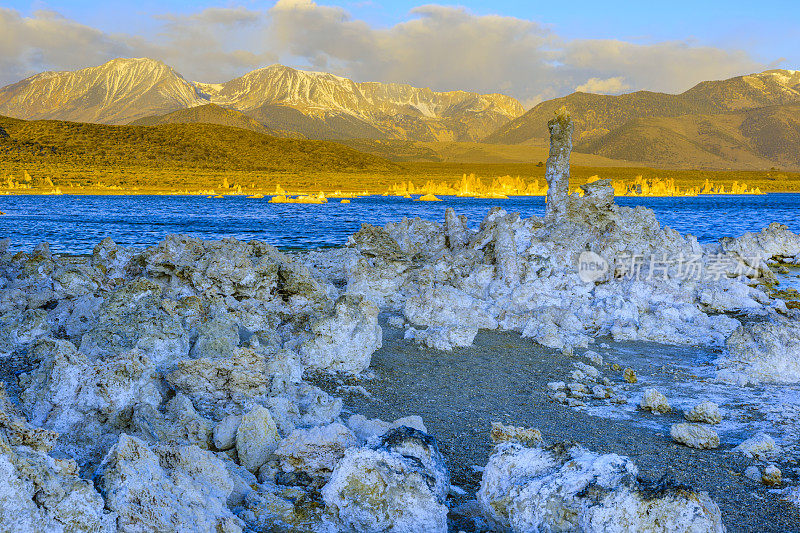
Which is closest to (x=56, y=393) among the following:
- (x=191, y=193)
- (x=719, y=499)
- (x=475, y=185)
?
(x=719, y=499)

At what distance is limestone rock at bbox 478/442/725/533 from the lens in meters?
2.43

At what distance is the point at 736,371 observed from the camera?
18.7 ft

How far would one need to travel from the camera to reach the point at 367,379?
5.60 m

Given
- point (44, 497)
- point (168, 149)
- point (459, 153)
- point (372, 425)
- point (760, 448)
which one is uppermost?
point (459, 153)

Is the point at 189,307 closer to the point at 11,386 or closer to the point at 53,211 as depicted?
the point at 11,386

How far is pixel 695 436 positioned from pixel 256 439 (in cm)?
309

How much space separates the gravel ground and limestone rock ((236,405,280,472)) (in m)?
1.15

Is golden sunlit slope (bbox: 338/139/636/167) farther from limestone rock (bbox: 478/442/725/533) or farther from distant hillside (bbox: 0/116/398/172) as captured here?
limestone rock (bbox: 478/442/725/533)

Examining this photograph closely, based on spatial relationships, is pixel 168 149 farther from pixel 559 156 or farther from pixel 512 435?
pixel 512 435

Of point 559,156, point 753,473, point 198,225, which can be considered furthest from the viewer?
point 198,225

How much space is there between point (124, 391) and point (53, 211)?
3369 cm

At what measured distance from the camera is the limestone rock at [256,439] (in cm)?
343

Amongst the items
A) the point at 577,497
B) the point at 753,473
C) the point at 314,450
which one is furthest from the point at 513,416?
the point at 577,497

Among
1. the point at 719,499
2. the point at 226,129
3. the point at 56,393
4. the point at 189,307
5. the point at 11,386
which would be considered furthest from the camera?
the point at 226,129
